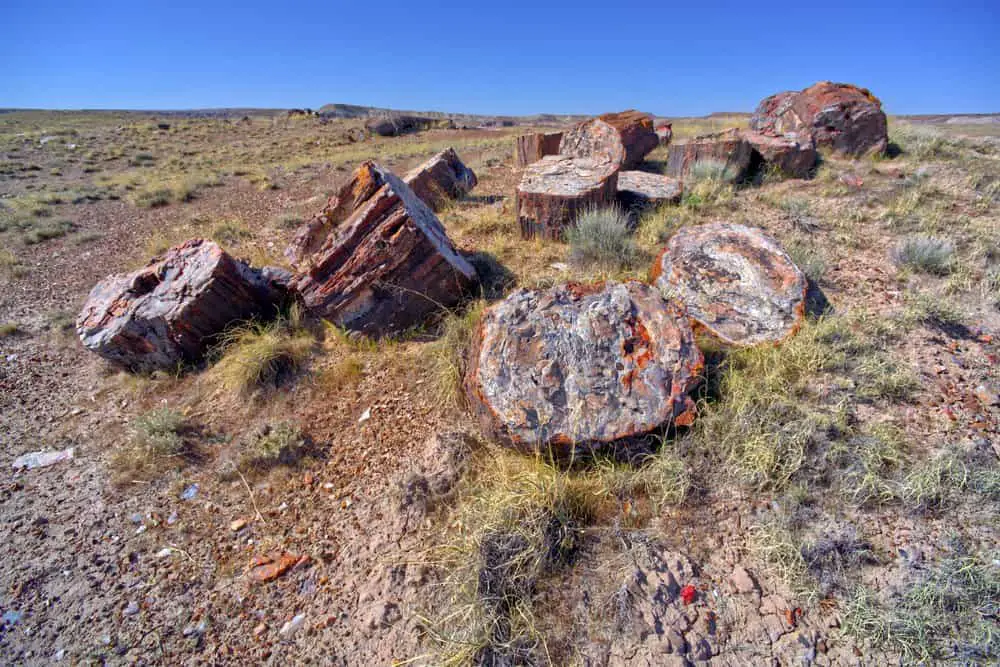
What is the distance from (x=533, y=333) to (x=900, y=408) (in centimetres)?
219

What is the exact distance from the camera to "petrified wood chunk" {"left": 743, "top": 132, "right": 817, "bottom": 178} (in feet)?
21.1

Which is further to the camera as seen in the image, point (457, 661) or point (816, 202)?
point (816, 202)

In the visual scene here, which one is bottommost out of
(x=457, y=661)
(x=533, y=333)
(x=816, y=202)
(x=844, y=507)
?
(x=457, y=661)

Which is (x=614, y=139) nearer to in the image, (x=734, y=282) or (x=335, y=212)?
(x=734, y=282)

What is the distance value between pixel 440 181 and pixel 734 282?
17.5 feet

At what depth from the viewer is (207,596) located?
218 centimetres

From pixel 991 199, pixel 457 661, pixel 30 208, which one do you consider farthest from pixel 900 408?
pixel 30 208

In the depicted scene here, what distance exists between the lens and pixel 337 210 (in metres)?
3.91

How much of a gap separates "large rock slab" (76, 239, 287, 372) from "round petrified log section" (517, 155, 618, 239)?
9.43 feet

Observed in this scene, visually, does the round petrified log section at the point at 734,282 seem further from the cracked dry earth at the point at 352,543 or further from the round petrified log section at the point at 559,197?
the round petrified log section at the point at 559,197

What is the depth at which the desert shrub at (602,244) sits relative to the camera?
169 inches

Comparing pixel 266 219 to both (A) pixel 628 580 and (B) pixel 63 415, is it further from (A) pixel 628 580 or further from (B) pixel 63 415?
(A) pixel 628 580

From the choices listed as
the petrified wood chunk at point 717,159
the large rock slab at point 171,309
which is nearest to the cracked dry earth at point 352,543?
the large rock slab at point 171,309

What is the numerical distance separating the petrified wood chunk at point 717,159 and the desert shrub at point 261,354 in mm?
5763
